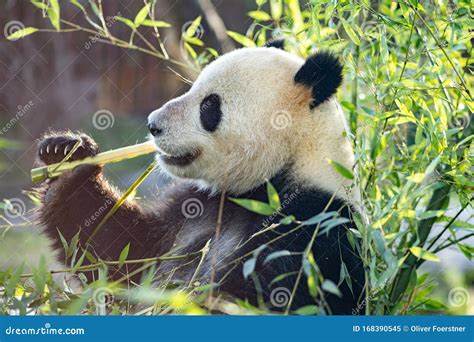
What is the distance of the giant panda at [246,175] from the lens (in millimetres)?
2594

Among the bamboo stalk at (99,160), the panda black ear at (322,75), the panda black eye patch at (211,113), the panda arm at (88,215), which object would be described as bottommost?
the panda arm at (88,215)

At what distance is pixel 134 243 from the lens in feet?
10.6

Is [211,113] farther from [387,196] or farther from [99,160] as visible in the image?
[387,196]

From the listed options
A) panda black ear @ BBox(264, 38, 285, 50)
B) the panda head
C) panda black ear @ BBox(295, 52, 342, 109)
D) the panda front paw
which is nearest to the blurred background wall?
panda black ear @ BBox(264, 38, 285, 50)

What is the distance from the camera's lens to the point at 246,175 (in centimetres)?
296

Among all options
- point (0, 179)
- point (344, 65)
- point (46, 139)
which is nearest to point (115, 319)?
point (46, 139)

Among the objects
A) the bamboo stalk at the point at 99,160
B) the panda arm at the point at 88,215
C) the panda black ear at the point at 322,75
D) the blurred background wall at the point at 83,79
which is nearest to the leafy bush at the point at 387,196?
the panda black ear at the point at 322,75

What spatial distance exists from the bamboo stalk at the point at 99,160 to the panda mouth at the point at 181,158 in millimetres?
94

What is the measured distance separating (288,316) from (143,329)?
0.48 metres

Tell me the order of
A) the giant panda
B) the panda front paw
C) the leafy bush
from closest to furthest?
1. the leafy bush
2. the giant panda
3. the panda front paw

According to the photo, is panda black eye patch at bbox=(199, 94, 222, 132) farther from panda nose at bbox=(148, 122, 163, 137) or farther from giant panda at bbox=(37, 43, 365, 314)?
panda nose at bbox=(148, 122, 163, 137)

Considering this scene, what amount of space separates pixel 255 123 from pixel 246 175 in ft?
0.71

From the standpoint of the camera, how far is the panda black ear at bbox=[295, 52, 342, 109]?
2.79 metres

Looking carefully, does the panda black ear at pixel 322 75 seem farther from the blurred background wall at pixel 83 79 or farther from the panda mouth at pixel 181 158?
the blurred background wall at pixel 83 79
